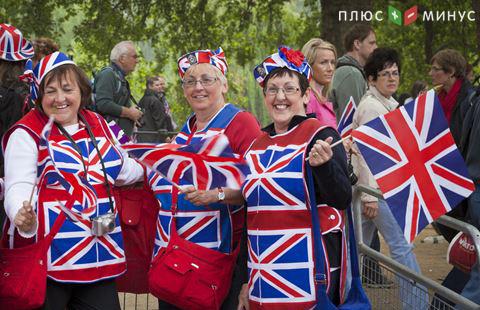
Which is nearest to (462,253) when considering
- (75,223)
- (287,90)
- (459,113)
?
(287,90)

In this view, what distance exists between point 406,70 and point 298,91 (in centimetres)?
1991

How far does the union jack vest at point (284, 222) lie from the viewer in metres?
4.12

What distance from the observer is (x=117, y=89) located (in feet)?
34.3

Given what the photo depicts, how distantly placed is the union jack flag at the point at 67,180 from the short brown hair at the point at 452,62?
473 centimetres

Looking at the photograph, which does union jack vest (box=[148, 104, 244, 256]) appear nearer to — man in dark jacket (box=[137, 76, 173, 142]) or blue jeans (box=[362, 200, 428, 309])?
blue jeans (box=[362, 200, 428, 309])

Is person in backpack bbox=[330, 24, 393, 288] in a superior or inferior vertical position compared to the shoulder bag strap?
superior

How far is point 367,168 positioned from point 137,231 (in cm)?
238

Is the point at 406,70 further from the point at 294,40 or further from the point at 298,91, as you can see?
the point at 298,91

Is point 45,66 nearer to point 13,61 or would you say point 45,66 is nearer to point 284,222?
point 284,222

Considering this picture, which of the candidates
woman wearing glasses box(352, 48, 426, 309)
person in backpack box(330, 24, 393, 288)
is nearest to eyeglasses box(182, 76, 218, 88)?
woman wearing glasses box(352, 48, 426, 309)

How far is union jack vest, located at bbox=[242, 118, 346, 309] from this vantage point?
412 centimetres

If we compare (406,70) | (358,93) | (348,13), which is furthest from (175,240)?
(406,70)

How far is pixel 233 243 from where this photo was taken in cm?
465

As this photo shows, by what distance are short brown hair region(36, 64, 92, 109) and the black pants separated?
0.85 metres
